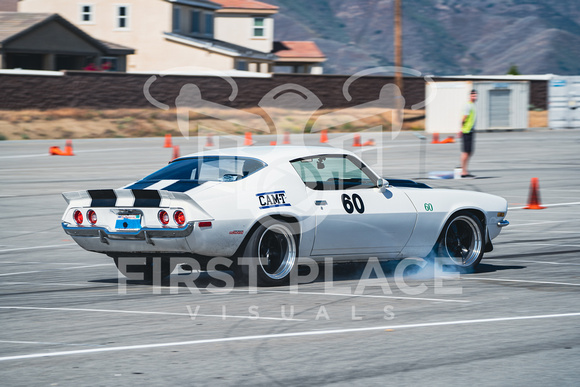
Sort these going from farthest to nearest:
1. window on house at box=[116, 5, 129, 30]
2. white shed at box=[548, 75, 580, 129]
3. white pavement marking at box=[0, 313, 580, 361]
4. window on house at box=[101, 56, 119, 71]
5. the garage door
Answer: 1. window on house at box=[116, 5, 129, 30]
2. window on house at box=[101, 56, 119, 71]
3. white shed at box=[548, 75, 580, 129]
4. the garage door
5. white pavement marking at box=[0, 313, 580, 361]

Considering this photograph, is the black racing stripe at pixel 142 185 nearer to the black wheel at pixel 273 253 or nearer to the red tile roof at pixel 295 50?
the black wheel at pixel 273 253

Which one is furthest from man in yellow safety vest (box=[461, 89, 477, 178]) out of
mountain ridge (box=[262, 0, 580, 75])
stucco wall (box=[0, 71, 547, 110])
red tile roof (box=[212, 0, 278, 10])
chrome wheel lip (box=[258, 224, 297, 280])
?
mountain ridge (box=[262, 0, 580, 75])

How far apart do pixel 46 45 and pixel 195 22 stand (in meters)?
13.0

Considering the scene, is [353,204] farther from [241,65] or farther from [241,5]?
[241,5]

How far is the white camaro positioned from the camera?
8.36 meters

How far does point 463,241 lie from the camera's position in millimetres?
10172

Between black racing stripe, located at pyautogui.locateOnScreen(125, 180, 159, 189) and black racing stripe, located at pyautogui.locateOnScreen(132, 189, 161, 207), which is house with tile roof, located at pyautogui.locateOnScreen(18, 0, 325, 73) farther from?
black racing stripe, located at pyautogui.locateOnScreen(132, 189, 161, 207)

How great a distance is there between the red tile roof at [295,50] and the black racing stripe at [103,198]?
55307mm

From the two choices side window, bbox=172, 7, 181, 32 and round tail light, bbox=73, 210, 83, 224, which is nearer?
round tail light, bbox=73, 210, 83, 224

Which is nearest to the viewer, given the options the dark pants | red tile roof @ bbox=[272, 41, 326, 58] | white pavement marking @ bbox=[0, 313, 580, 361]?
white pavement marking @ bbox=[0, 313, 580, 361]

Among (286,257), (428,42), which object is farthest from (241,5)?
(428,42)

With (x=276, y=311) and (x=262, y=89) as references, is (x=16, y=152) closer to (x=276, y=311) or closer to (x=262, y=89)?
(x=262, y=89)

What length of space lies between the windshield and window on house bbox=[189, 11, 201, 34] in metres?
49.4

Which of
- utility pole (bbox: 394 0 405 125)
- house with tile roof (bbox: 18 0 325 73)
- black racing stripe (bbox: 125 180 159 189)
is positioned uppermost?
house with tile roof (bbox: 18 0 325 73)
